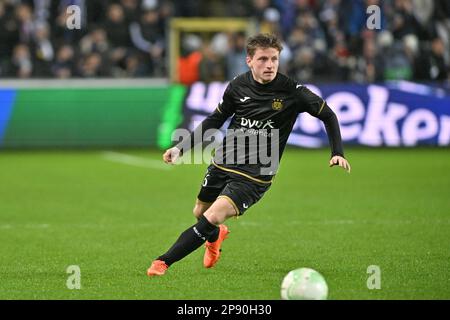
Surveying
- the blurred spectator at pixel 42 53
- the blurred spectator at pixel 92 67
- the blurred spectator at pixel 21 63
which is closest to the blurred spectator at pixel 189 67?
the blurred spectator at pixel 92 67

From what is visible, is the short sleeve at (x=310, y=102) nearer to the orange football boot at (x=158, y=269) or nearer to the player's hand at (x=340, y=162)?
the player's hand at (x=340, y=162)

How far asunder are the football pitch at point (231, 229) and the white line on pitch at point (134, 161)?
0.04m

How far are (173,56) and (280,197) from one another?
8720mm

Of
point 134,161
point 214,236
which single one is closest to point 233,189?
point 214,236

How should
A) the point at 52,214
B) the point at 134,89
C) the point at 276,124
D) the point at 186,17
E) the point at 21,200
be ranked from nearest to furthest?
the point at 276,124
the point at 52,214
the point at 21,200
the point at 134,89
the point at 186,17

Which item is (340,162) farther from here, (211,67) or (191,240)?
(211,67)

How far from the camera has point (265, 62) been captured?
789 centimetres

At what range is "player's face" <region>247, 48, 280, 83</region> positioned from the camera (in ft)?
25.7

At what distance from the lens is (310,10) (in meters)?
22.3

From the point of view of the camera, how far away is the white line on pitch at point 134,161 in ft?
57.9

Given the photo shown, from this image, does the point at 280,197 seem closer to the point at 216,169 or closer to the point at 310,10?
the point at 216,169

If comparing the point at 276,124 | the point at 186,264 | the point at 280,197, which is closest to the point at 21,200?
the point at 280,197

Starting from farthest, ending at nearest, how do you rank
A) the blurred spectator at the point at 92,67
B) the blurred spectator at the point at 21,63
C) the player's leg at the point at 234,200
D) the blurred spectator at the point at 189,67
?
the blurred spectator at the point at 21,63
the blurred spectator at the point at 92,67
the blurred spectator at the point at 189,67
the player's leg at the point at 234,200
